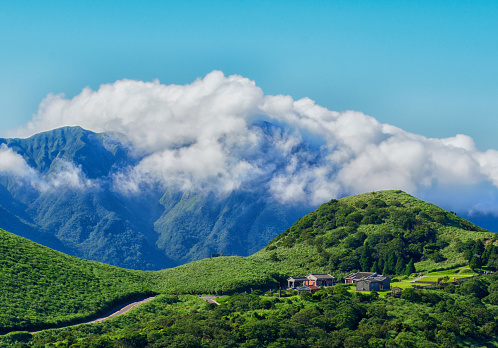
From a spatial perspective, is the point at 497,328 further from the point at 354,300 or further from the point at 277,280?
the point at 277,280

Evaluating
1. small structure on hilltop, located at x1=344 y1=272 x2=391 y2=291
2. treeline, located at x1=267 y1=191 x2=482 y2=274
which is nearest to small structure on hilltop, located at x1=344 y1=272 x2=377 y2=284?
small structure on hilltop, located at x1=344 y1=272 x2=391 y2=291

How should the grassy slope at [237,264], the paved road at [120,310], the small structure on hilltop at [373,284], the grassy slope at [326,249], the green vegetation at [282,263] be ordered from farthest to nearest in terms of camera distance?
the grassy slope at [326,249] < the small structure on hilltop at [373,284] < the grassy slope at [237,264] < the green vegetation at [282,263] < the paved road at [120,310]

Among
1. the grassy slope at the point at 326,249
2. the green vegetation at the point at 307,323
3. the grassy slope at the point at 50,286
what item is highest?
the grassy slope at the point at 326,249

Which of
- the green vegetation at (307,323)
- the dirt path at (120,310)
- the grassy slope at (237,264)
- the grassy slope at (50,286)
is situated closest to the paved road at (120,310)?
the dirt path at (120,310)

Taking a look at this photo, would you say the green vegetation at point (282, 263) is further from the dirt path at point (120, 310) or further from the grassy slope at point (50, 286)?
the dirt path at point (120, 310)

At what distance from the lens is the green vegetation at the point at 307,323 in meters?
69.6

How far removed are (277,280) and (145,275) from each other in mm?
28591

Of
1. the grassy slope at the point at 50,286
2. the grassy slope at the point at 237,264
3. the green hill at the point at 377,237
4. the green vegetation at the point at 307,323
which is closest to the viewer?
the green vegetation at the point at 307,323

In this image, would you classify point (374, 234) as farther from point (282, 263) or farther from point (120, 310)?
point (120, 310)

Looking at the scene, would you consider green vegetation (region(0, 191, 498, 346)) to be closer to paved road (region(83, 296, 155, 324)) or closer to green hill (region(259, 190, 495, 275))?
green hill (region(259, 190, 495, 275))

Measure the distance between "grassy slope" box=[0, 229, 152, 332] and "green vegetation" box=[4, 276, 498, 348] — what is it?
224 inches

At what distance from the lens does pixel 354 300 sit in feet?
293

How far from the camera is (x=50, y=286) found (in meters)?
91.7

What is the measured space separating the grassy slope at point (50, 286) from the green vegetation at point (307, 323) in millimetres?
5679
